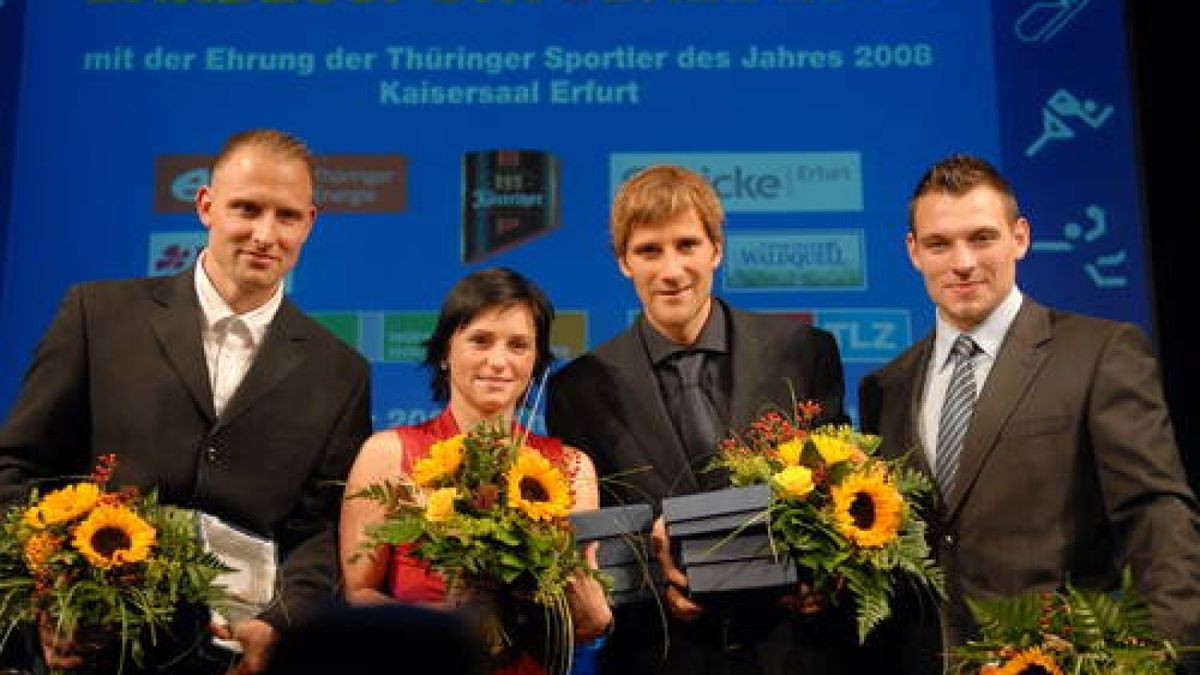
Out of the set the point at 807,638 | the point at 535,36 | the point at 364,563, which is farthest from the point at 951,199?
the point at 535,36

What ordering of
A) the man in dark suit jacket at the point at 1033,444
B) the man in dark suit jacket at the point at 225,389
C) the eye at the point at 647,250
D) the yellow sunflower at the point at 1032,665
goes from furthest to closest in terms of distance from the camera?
the eye at the point at 647,250
the man in dark suit jacket at the point at 225,389
the man in dark suit jacket at the point at 1033,444
the yellow sunflower at the point at 1032,665

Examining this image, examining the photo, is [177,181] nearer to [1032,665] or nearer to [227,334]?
[227,334]

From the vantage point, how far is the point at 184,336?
3.32 metres

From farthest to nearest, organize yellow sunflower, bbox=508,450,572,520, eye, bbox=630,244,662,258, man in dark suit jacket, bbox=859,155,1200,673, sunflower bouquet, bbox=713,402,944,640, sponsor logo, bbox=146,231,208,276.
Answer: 1. sponsor logo, bbox=146,231,208,276
2. eye, bbox=630,244,662,258
3. man in dark suit jacket, bbox=859,155,1200,673
4. sunflower bouquet, bbox=713,402,944,640
5. yellow sunflower, bbox=508,450,572,520

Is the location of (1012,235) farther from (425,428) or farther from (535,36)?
(535,36)

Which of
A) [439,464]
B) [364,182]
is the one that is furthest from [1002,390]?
[364,182]

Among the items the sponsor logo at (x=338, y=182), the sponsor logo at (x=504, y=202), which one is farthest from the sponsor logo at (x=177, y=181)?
the sponsor logo at (x=504, y=202)

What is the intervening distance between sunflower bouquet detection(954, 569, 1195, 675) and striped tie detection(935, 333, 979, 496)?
1.86 feet

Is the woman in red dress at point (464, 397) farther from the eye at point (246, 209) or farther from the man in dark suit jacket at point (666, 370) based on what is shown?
the eye at point (246, 209)

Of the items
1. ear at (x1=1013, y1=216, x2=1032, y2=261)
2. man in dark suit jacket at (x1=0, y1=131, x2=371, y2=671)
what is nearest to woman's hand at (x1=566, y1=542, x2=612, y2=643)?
man in dark suit jacket at (x1=0, y1=131, x2=371, y2=671)

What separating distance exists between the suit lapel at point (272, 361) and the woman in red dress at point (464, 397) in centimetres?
30

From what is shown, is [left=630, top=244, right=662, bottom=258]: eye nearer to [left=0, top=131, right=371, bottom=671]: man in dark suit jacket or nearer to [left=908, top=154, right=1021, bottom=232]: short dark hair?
[left=908, top=154, right=1021, bottom=232]: short dark hair

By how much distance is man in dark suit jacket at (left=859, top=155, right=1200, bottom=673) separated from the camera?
3059 mm

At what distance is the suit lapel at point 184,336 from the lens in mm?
3270
